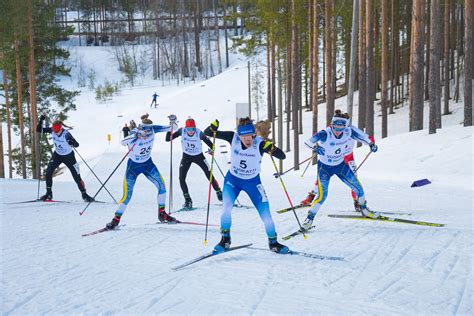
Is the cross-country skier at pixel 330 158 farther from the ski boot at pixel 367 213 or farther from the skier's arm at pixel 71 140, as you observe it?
the skier's arm at pixel 71 140

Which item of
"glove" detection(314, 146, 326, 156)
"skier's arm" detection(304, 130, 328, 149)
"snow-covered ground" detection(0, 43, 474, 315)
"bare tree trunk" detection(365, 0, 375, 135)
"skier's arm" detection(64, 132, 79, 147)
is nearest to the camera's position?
"snow-covered ground" detection(0, 43, 474, 315)

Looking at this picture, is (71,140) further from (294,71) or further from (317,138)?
(294,71)

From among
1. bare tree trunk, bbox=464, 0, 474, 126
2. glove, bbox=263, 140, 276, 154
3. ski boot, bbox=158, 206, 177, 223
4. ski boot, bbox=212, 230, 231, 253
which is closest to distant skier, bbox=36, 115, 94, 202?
ski boot, bbox=158, 206, 177, 223

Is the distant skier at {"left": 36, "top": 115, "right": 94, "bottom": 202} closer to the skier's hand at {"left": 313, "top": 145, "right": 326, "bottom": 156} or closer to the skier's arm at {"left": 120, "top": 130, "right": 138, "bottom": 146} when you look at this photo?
the skier's arm at {"left": 120, "top": 130, "right": 138, "bottom": 146}

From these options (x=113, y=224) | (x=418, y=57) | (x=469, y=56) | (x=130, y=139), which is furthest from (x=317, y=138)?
(x=469, y=56)

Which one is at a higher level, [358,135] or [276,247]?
[358,135]

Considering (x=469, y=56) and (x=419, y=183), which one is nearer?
(x=419, y=183)

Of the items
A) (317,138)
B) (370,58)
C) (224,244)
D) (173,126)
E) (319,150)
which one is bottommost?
(224,244)

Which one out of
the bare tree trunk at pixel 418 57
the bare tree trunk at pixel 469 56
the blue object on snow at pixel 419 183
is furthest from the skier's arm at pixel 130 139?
the bare tree trunk at pixel 469 56

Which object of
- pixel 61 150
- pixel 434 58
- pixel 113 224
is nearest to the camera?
Result: pixel 113 224

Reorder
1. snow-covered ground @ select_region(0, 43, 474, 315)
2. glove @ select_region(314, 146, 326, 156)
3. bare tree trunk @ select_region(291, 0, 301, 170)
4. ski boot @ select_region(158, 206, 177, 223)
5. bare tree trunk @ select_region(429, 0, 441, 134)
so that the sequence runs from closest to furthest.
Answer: snow-covered ground @ select_region(0, 43, 474, 315), glove @ select_region(314, 146, 326, 156), ski boot @ select_region(158, 206, 177, 223), bare tree trunk @ select_region(429, 0, 441, 134), bare tree trunk @ select_region(291, 0, 301, 170)

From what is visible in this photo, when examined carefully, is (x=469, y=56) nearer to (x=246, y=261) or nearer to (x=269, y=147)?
(x=269, y=147)

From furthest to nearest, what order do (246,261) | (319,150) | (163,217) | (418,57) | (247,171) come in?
(418,57)
(163,217)
(319,150)
(247,171)
(246,261)

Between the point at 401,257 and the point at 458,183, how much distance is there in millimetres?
7587
